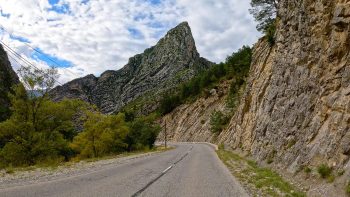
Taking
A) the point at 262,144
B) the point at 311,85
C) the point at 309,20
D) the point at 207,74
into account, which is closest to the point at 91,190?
the point at 311,85

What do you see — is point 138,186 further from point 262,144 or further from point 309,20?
point 262,144

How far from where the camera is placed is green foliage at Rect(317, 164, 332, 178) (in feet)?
38.7

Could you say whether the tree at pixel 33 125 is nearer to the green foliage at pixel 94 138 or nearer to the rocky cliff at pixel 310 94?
the green foliage at pixel 94 138

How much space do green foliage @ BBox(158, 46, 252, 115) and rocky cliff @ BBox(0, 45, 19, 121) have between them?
40.3 meters

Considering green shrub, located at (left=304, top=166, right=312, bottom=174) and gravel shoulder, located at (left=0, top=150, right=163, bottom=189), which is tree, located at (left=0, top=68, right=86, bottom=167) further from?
green shrub, located at (left=304, top=166, right=312, bottom=174)

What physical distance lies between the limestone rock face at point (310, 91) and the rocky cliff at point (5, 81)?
49846mm

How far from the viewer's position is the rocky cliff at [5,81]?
204 ft

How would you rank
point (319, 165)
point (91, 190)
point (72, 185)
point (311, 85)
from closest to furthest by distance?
point (91, 190) → point (72, 185) → point (319, 165) → point (311, 85)

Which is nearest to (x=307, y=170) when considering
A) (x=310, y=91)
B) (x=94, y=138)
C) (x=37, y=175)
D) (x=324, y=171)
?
(x=324, y=171)

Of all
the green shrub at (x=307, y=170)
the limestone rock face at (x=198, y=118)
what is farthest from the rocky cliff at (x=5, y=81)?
the green shrub at (x=307, y=170)

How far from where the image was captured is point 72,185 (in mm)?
11883

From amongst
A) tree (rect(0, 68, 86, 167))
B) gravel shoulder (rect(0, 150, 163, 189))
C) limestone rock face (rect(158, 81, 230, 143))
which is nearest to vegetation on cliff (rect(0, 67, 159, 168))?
tree (rect(0, 68, 86, 167))

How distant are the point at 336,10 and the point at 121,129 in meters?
43.0

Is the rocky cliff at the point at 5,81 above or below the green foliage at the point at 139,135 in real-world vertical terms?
above
